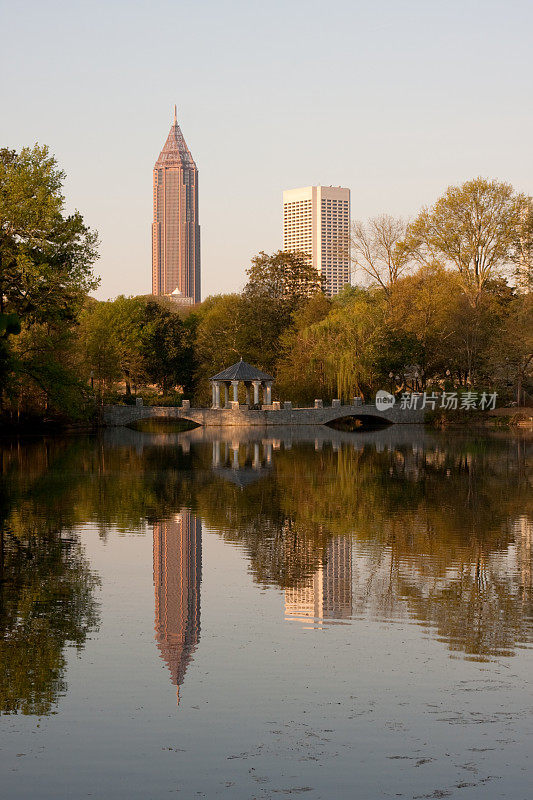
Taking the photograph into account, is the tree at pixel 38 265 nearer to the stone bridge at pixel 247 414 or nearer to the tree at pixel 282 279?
the stone bridge at pixel 247 414

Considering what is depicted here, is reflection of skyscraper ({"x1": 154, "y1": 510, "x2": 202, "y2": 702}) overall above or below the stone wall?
below

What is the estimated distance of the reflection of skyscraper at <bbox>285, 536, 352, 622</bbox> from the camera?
11.8 m

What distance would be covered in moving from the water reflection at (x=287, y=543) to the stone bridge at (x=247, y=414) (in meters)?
37.1

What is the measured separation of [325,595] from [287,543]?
4.37 m

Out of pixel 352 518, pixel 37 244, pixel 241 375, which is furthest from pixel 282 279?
pixel 352 518

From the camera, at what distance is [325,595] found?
1288cm

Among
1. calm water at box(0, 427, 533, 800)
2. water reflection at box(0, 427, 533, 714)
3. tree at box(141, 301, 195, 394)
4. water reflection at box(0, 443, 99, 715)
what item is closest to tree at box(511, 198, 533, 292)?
tree at box(141, 301, 195, 394)

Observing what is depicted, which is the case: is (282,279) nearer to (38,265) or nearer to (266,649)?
(38,265)

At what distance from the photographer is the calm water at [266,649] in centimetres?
700

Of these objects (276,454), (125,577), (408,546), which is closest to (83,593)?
(125,577)

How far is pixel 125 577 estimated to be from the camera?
14.3 meters

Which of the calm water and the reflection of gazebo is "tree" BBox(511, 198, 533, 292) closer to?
the reflection of gazebo

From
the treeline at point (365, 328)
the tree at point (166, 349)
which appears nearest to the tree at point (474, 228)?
the treeline at point (365, 328)

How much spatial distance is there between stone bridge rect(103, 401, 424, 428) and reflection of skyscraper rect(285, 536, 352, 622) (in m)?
61.1
